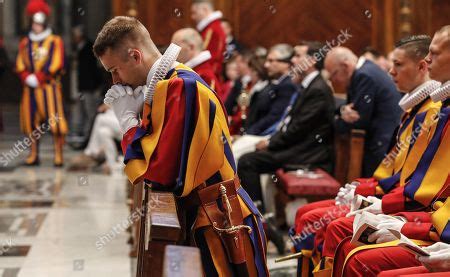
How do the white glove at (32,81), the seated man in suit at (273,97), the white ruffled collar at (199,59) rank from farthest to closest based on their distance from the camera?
the white glove at (32,81) → the seated man in suit at (273,97) → the white ruffled collar at (199,59)

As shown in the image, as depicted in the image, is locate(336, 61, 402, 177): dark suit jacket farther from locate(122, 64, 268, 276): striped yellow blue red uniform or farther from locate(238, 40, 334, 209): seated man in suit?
locate(122, 64, 268, 276): striped yellow blue red uniform

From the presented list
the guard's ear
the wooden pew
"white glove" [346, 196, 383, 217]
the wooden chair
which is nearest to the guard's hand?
the wooden chair

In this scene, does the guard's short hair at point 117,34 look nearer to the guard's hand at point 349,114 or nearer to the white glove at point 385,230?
the white glove at point 385,230

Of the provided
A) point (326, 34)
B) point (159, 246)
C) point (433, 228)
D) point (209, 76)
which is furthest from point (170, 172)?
point (326, 34)

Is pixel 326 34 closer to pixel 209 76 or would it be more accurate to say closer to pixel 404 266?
pixel 209 76

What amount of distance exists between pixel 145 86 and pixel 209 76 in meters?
3.62

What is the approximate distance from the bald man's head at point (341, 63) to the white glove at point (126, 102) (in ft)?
11.0

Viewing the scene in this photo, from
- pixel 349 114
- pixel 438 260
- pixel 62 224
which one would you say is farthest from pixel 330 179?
pixel 438 260

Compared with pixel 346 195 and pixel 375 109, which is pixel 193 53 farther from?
pixel 346 195

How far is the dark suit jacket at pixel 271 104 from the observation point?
8.20 metres

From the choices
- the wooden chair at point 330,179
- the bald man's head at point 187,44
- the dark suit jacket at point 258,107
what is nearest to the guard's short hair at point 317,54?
the dark suit jacket at point 258,107

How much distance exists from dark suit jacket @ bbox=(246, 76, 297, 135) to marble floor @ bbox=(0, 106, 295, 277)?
5.06ft

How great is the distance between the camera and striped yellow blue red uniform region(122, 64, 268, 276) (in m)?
3.48

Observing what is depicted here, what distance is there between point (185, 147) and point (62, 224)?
15.5ft
